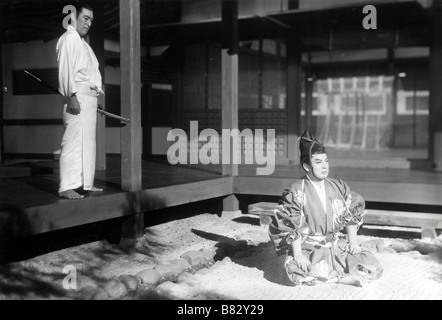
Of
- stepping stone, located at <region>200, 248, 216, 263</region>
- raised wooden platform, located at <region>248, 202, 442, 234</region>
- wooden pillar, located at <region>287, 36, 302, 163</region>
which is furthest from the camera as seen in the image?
wooden pillar, located at <region>287, 36, 302, 163</region>

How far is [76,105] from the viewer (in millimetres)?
4789

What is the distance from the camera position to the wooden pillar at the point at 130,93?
5328 mm

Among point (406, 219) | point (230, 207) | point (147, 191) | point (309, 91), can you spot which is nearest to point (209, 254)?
point (147, 191)

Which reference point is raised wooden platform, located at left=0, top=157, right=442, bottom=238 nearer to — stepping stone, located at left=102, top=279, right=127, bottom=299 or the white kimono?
the white kimono

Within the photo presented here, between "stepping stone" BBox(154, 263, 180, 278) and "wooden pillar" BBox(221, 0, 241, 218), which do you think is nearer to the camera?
"stepping stone" BBox(154, 263, 180, 278)

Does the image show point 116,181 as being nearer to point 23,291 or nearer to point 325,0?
point 23,291

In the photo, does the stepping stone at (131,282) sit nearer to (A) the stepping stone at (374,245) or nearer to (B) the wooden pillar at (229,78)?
(A) the stepping stone at (374,245)

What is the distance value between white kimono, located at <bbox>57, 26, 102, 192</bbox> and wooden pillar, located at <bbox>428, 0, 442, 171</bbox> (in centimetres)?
570

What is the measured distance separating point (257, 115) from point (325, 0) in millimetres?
2467

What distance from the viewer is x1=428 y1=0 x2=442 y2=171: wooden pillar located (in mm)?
8344

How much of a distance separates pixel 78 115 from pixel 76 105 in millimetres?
162

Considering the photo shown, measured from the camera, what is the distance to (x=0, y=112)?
29.3ft

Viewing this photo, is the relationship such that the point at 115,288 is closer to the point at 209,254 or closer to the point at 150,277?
the point at 150,277
